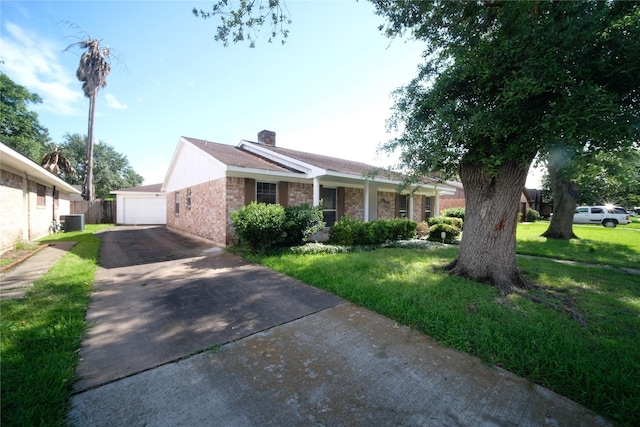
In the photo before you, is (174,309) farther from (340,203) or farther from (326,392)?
(340,203)

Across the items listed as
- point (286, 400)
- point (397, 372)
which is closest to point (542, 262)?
point (397, 372)

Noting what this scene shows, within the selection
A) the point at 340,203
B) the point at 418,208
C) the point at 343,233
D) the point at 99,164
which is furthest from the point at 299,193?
the point at 99,164

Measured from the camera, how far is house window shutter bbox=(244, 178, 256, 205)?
372 inches

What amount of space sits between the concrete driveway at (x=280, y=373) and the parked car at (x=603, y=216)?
25.7 metres

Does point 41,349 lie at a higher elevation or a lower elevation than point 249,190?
lower

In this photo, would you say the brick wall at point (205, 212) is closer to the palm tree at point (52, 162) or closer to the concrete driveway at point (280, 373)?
the concrete driveway at point (280, 373)

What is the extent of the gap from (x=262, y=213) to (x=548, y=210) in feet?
121

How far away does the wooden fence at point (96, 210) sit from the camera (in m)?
18.8

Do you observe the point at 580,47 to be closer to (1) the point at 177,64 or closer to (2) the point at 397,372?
(2) the point at 397,372

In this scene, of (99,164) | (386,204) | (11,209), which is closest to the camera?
(11,209)

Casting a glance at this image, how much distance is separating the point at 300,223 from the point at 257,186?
2.86m

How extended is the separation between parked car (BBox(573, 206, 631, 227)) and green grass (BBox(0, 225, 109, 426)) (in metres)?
28.7

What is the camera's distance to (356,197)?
516 inches

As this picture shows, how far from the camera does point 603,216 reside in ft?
69.1
